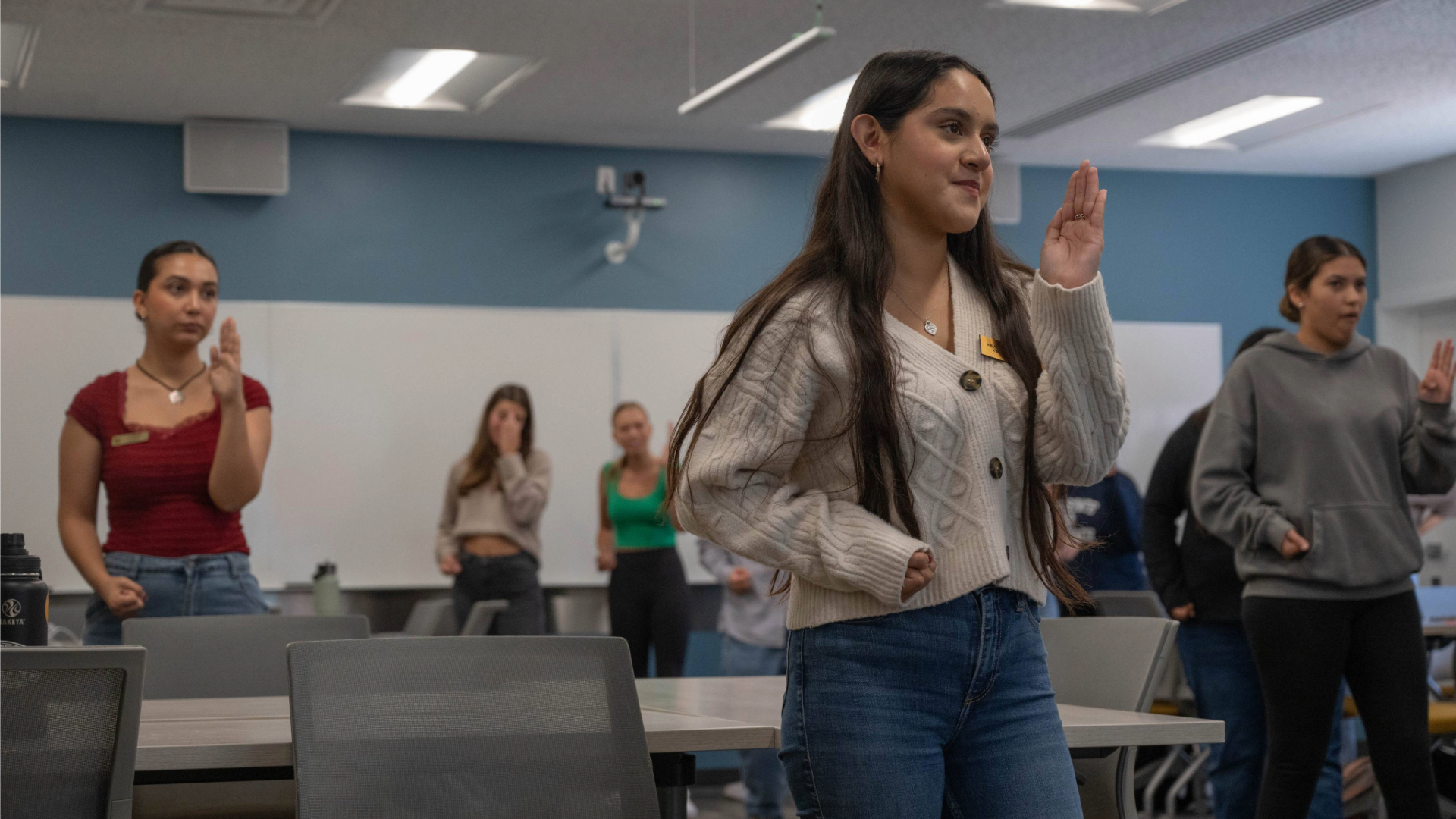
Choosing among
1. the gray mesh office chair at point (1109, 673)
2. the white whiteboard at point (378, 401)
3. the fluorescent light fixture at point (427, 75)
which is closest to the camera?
the gray mesh office chair at point (1109, 673)

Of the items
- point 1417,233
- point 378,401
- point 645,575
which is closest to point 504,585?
point 645,575

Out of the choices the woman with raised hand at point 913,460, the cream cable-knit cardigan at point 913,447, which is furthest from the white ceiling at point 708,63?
the cream cable-knit cardigan at point 913,447

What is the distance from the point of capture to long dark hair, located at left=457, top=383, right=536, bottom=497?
6.14 m

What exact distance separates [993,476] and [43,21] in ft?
15.6

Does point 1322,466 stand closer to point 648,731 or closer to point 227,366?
point 648,731

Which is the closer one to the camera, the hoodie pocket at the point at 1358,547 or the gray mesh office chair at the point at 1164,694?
the hoodie pocket at the point at 1358,547

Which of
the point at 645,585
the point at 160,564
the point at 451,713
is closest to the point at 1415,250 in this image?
the point at 645,585

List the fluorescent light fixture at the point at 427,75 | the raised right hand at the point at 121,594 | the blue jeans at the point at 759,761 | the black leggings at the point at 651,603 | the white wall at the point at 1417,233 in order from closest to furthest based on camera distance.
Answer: the raised right hand at the point at 121,594
the blue jeans at the point at 759,761
the fluorescent light fixture at the point at 427,75
the black leggings at the point at 651,603
the white wall at the point at 1417,233

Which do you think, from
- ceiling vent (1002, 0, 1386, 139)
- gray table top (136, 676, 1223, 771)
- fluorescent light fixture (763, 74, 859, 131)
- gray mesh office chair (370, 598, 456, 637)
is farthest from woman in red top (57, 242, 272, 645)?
ceiling vent (1002, 0, 1386, 139)

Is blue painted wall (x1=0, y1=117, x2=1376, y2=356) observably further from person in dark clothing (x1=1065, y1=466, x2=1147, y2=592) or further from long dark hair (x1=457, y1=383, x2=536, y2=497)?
person in dark clothing (x1=1065, y1=466, x2=1147, y2=592)

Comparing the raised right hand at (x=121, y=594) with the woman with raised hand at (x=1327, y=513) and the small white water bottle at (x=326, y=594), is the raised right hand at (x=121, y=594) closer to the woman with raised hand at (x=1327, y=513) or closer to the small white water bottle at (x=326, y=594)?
the woman with raised hand at (x=1327, y=513)

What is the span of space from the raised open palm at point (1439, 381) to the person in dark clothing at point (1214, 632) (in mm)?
492

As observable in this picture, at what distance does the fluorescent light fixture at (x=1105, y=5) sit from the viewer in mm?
5121

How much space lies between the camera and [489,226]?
6.92 meters
